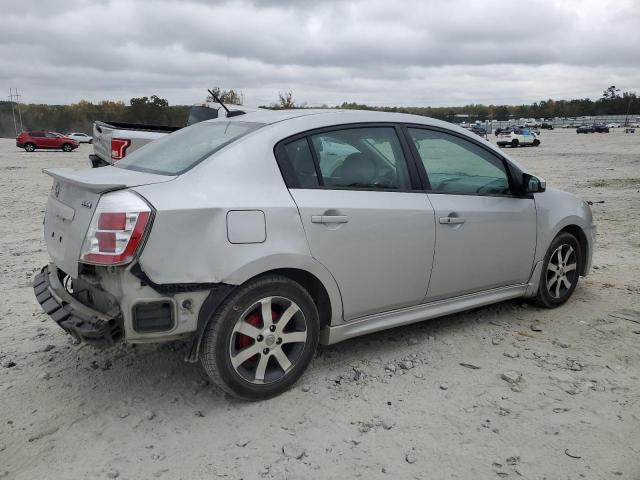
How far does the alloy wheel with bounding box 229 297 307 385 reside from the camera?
10.4ft

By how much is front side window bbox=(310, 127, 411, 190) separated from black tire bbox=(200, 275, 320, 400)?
0.73 metres

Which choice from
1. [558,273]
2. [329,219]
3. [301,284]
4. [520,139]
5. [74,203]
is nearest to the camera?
[74,203]

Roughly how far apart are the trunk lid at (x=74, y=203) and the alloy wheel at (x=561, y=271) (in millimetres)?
3309

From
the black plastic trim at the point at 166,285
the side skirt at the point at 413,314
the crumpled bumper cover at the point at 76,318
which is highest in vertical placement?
the black plastic trim at the point at 166,285

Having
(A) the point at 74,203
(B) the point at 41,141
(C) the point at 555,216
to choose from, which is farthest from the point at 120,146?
(B) the point at 41,141

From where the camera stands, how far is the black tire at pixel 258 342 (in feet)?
10.1

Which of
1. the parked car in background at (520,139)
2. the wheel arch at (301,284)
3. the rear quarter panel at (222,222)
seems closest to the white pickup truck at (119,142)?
the rear quarter panel at (222,222)

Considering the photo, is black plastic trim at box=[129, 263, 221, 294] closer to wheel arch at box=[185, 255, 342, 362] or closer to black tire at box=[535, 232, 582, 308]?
wheel arch at box=[185, 255, 342, 362]

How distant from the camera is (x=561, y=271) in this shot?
4871 millimetres

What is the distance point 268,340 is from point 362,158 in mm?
1322

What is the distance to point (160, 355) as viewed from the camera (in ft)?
13.0

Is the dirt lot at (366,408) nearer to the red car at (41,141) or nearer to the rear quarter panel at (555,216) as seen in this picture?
the rear quarter panel at (555,216)

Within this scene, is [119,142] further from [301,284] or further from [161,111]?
[161,111]

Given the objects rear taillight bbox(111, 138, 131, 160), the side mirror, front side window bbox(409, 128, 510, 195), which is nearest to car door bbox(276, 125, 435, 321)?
front side window bbox(409, 128, 510, 195)
